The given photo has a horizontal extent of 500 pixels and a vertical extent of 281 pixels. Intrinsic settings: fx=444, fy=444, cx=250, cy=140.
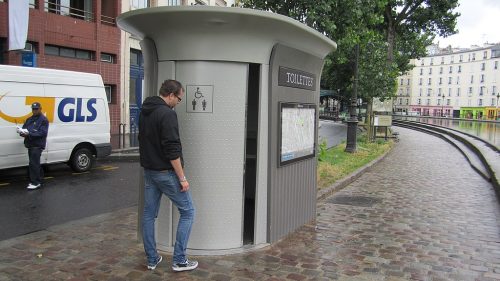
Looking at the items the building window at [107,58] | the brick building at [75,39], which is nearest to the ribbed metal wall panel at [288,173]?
the brick building at [75,39]

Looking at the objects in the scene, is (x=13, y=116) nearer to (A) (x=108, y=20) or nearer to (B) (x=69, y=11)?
(B) (x=69, y=11)

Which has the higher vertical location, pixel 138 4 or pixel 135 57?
pixel 138 4

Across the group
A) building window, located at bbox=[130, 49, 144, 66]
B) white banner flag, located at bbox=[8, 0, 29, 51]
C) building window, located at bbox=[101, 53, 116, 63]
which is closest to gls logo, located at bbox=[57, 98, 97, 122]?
white banner flag, located at bbox=[8, 0, 29, 51]

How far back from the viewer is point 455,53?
3935 inches

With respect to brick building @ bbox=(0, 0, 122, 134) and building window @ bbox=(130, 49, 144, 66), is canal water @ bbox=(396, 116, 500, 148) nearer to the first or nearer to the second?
brick building @ bbox=(0, 0, 122, 134)

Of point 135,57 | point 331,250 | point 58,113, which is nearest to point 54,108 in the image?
point 58,113

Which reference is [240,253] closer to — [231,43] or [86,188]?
[231,43]

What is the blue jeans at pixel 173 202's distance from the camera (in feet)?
13.5

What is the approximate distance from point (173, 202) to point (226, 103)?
1.15 m

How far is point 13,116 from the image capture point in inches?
360

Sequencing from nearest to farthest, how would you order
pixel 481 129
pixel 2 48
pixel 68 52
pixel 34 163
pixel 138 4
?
pixel 34 163 → pixel 2 48 → pixel 68 52 → pixel 138 4 → pixel 481 129

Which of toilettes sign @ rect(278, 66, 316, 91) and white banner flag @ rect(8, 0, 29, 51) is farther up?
white banner flag @ rect(8, 0, 29, 51)

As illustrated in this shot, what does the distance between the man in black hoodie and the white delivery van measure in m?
6.24

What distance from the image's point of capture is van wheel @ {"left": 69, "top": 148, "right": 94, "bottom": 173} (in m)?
10.4
